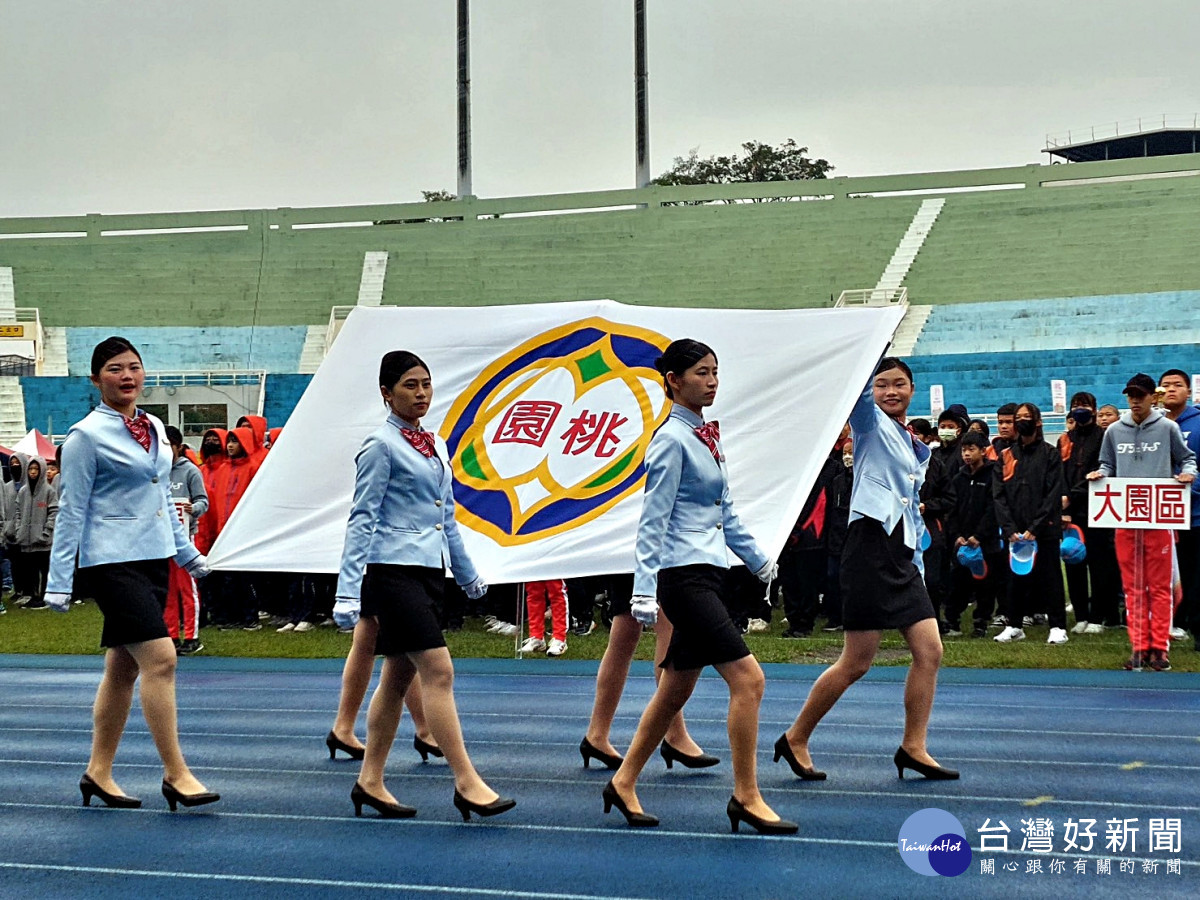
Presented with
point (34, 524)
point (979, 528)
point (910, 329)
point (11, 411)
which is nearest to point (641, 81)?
point (910, 329)

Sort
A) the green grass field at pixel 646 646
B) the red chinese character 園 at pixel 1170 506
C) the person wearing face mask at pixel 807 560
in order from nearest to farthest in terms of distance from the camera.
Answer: the red chinese character 園 at pixel 1170 506 → the green grass field at pixel 646 646 → the person wearing face mask at pixel 807 560

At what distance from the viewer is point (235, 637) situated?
13531mm

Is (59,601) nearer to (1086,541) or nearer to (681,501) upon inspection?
(681,501)

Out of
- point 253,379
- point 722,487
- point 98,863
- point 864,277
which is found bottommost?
point 98,863

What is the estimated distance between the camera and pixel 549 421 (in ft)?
31.0

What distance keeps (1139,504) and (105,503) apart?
267 inches

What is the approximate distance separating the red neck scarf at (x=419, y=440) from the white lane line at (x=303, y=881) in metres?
1.67

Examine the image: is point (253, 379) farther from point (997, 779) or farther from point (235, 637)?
point (997, 779)

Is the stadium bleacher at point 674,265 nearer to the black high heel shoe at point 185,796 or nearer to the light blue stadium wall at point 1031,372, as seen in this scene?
the light blue stadium wall at point 1031,372

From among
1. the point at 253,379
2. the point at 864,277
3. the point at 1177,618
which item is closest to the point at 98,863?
the point at 1177,618

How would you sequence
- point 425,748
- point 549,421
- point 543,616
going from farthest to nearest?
point 543,616 → point 549,421 → point 425,748

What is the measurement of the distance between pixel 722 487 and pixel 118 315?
34448 mm

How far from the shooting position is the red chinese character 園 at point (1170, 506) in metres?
9.71

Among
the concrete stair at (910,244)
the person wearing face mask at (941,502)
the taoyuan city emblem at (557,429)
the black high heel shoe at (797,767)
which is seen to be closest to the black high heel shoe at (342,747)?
the black high heel shoe at (797,767)
